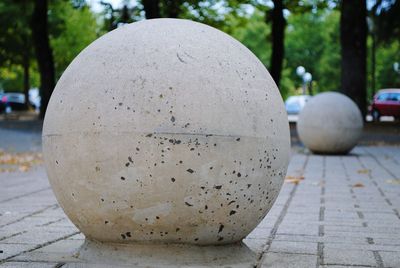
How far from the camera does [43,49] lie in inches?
1374

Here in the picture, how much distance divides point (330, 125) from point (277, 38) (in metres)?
14.7

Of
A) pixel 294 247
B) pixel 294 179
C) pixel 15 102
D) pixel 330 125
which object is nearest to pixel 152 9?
pixel 330 125

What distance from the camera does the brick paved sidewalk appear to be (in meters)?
5.27

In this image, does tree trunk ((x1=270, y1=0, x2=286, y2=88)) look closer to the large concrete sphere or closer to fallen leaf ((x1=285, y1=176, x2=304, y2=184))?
fallen leaf ((x1=285, y1=176, x2=304, y2=184))

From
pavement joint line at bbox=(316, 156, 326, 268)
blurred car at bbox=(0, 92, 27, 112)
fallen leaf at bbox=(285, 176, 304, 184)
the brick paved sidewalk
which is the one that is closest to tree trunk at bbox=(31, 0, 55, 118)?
blurred car at bbox=(0, 92, 27, 112)

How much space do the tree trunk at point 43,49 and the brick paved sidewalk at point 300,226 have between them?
22.7 m

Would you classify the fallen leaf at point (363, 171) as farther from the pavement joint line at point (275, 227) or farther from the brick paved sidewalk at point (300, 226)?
the pavement joint line at point (275, 227)

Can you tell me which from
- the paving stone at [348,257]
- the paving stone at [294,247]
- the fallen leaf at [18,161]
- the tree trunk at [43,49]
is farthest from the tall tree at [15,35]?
the paving stone at [348,257]

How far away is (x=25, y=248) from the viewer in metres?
5.65

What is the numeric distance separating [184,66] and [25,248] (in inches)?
82.1

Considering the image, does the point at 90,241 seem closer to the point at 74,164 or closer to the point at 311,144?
the point at 74,164

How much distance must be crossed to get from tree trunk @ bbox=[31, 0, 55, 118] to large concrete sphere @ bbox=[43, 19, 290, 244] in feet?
96.2

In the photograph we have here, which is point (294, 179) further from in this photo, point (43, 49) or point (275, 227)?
point (43, 49)

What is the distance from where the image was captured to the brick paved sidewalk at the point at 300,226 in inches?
207
